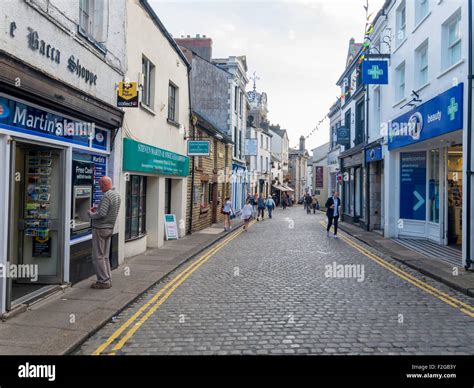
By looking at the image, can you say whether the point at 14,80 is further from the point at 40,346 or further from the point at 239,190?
the point at 239,190

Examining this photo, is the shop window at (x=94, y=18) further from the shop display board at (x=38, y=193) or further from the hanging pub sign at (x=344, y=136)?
the hanging pub sign at (x=344, y=136)

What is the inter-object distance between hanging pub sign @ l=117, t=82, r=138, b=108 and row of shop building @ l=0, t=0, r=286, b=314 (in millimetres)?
89

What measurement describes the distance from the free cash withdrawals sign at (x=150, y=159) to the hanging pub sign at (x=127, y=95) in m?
1.08

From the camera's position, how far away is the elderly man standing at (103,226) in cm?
769

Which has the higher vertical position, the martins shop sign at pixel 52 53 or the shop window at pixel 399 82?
the shop window at pixel 399 82

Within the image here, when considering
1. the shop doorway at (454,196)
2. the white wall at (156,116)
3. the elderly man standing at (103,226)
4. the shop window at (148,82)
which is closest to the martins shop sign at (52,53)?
the elderly man standing at (103,226)

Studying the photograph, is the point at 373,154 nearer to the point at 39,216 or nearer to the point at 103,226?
the point at 103,226

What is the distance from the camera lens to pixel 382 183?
2009 cm

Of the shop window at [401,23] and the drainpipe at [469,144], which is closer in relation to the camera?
the drainpipe at [469,144]

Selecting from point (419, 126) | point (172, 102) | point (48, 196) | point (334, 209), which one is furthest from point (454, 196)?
point (48, 196)

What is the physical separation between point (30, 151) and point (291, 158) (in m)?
82.3

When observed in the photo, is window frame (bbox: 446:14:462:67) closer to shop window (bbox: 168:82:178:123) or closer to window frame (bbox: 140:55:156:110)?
window frame (bbox: 140:55:156:110)

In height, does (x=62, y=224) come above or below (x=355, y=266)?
above
